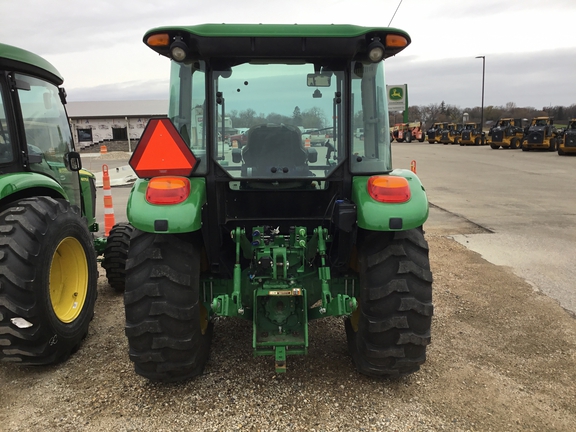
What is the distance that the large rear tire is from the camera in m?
2.98

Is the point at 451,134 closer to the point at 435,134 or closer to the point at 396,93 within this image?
the point at 435,134

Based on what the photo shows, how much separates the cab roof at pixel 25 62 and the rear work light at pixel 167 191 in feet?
5.84

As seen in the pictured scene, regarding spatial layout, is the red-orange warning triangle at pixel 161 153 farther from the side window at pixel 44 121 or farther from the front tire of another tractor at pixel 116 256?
the front tire of another tractor at pixel 116 256

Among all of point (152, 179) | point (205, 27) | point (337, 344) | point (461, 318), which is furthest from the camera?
point (461, 318)

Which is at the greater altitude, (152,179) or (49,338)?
(152,179)

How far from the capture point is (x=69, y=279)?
3.84 meters

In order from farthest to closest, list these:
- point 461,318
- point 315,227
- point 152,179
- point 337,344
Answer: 1. point 461,318
2. point 337,344
3. point 315,227
4. point 152,179

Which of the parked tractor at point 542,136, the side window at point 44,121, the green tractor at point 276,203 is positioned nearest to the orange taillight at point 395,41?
the green tractor at point 276,203

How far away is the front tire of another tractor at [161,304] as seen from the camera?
2.83 metres

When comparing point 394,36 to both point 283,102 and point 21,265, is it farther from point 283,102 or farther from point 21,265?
point 21,265

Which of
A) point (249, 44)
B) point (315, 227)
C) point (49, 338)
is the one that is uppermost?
point (249, 44)

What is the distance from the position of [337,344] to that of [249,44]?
2420 millimetres

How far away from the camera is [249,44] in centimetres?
271

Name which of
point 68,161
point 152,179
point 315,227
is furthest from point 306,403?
point 68,161
